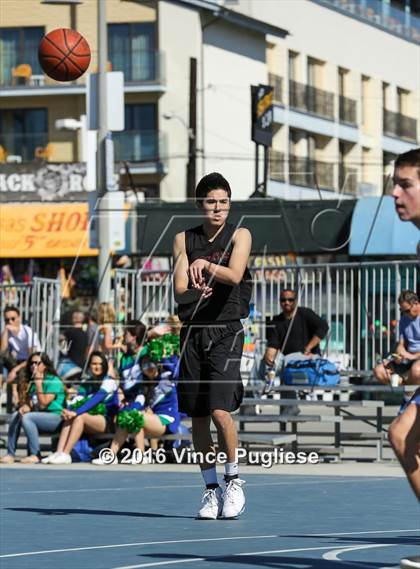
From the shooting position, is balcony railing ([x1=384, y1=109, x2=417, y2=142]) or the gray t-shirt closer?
the gray t-shirt

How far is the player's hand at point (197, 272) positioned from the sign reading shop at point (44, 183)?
4037cm

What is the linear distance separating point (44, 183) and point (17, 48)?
191 inches

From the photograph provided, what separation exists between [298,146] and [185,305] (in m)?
45.2

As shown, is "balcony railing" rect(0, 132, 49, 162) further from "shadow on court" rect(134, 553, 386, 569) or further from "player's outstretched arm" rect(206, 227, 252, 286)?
"shadow on court" rect(134, 553, 386, 569)

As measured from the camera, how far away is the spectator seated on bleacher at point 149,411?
17250 millimetres

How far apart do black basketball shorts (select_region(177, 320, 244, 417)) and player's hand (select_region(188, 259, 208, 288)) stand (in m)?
0.50

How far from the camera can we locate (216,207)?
419 inches

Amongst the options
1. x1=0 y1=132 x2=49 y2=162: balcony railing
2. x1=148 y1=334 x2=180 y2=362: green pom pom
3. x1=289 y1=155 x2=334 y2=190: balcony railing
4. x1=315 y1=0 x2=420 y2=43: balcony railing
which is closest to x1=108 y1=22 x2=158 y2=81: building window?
x1=0 y1=132 x2=49 y2=162: balcony railing

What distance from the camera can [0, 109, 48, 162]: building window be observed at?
54.3 metres

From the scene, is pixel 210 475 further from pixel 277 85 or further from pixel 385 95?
pixel 277 85

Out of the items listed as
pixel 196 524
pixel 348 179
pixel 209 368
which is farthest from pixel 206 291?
pixel 348 179

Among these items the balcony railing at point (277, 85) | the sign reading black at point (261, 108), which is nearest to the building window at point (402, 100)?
the sign reading black at point (261, 108)

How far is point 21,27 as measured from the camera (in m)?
51.6

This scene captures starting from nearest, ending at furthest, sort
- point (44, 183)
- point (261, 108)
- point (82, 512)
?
point (82, 512) → point (261, 108) → point (44, 183)
